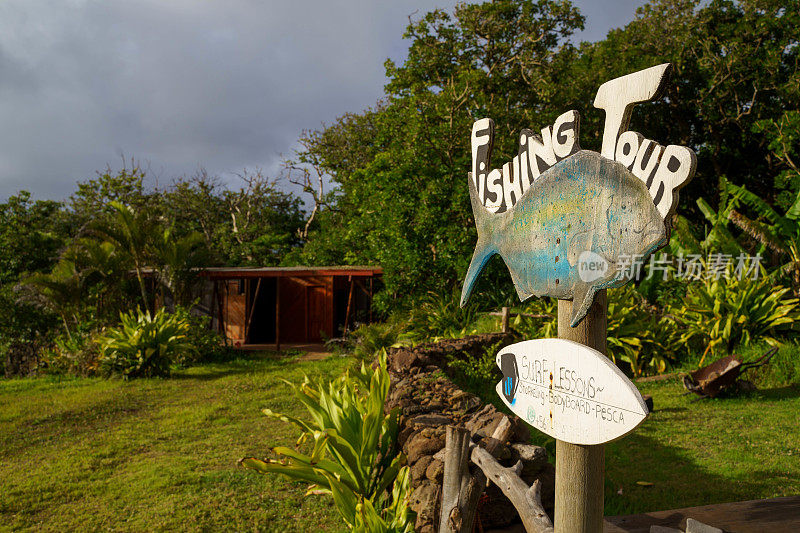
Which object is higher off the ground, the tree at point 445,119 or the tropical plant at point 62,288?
the tree at point 445,119

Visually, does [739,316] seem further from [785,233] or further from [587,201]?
[587,201]

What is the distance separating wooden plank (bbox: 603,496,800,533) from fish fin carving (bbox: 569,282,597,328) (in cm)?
161

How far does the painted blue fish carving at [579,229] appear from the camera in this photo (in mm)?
2023

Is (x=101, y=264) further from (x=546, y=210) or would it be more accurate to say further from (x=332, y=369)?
(x=546, y=210)

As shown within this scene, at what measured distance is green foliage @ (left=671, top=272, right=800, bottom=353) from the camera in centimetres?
834

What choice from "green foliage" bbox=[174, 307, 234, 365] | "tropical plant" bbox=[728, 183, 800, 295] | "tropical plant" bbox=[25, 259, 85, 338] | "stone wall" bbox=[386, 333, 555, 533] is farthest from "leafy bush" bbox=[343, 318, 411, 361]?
"tropical plant" bbox=[25, 259, 85, 338]

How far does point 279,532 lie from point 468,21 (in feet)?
47.4

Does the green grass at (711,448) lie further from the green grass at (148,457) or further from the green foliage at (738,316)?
the green grass at (148,457)

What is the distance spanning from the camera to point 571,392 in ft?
7.31

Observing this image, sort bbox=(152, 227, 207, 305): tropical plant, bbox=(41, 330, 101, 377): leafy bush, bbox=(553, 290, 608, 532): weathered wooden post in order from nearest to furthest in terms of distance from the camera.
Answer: bbox=(553, 290, 608, 532): weathered wooden post < bbox=(41, 330, 101, 377): leafy bush < bbox=(152, 227, 207, 305): tropical plant

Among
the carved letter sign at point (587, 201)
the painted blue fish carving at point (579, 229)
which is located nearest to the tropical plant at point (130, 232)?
the carved letter sign at point (587, 201)

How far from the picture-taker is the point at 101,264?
13.6 metres

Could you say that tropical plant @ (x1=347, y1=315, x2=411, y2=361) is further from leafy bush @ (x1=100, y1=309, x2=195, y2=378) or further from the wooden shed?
the wooden shed

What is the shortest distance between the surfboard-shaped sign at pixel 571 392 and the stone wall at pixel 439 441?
1221mm
